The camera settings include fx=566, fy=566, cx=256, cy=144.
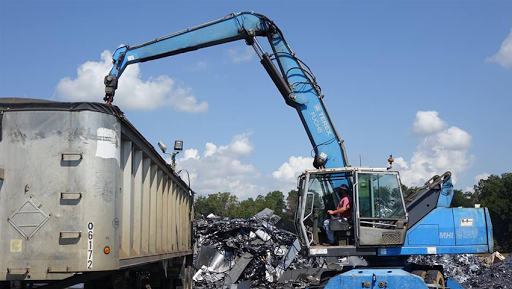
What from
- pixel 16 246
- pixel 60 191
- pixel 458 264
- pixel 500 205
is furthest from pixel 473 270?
pixel 500 205

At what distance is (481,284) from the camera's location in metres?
18.0

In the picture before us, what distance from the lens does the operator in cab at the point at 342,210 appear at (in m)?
9.95

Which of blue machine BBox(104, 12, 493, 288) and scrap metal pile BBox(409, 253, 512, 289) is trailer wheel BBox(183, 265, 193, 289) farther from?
scrap metal pile BBox(409, 253, 512, 289)

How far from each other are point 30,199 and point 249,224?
56.0 feet

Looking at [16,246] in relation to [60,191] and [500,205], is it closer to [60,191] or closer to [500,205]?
[60,191]

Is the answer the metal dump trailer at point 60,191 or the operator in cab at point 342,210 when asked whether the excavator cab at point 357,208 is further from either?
the metal dump trailer at point 60,191

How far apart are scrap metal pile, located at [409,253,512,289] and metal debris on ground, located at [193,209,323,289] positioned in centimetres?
489

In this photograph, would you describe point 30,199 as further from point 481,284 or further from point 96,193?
point 481,284

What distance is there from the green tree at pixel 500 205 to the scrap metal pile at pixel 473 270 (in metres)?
38.2

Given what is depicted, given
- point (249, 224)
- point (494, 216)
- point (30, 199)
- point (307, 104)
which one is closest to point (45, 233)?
point (30, 199)

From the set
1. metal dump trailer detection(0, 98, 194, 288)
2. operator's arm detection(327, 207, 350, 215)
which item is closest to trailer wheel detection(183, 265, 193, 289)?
operator's arm detection(327, 207, 350, 215)

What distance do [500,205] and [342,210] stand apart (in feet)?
194


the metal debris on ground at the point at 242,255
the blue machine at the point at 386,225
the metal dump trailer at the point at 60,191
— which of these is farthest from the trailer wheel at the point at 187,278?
the metal dump trailer at the point at 60,191

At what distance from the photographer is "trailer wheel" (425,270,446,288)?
10309mm
